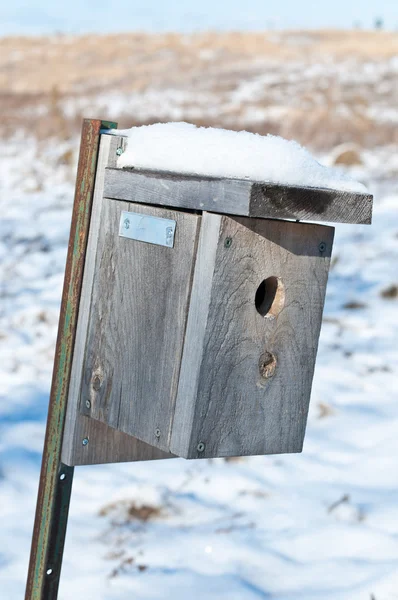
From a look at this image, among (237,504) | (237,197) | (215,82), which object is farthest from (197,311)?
(215,82)

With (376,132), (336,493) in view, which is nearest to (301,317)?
(336,493)

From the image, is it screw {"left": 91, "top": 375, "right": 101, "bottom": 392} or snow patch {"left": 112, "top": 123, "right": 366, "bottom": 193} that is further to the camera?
screw {"left": 91, "top": 375, "right": 101, "bottom": 392}

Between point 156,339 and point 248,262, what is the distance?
26 centimetres

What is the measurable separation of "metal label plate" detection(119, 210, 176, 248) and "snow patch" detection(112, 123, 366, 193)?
107 millimetres

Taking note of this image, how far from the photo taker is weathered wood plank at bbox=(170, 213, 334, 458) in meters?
1.67

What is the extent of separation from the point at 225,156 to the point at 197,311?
1.03 feet

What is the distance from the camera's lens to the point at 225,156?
165 centimetres

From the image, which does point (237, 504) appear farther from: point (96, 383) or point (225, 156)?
point (225, 156)

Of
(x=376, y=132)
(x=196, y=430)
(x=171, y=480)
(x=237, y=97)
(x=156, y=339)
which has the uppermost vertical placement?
(x=237, y=97)

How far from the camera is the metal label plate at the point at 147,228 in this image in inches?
68.4

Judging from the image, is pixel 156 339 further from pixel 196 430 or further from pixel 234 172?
pixel 234 172

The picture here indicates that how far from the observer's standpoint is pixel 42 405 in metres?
3.81

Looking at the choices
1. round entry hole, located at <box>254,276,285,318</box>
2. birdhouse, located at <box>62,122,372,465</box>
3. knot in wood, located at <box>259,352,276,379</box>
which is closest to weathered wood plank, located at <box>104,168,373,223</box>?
birdhouse, located at <box>62,122,372,465</box>

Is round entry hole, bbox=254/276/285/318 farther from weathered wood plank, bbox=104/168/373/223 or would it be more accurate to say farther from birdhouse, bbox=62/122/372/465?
weathered wood plank, bbox=104/168/373/223
